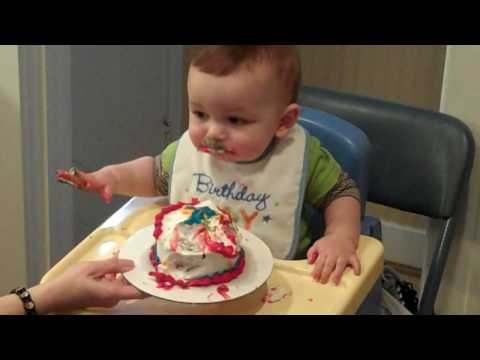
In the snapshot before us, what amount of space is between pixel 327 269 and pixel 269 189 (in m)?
0.18

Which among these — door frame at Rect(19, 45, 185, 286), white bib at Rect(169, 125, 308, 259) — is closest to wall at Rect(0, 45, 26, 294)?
door frame at Rect(19, 45, 185, 286)

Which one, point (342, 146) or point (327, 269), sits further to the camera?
point (342, 146)

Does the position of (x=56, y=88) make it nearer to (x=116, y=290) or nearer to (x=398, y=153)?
(x=398, y=153)

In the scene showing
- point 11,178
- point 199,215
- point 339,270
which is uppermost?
point 199,215

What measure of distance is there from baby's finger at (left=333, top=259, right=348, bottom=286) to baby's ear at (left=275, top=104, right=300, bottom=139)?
0.22 meters

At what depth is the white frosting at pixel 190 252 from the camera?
960 millimetres

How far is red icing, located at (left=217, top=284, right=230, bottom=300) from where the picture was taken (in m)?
0.95

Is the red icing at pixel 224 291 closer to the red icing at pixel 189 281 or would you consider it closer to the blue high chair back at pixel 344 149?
the red icing at pixel 189 281

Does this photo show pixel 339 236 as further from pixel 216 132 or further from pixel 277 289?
pixel 216 132

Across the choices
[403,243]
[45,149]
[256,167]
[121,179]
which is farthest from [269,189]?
[403,243]

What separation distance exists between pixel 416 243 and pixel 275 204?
1289mm

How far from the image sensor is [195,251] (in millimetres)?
958

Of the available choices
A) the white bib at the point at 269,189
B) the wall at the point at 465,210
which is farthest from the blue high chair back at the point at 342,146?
the wall at the point at 465,210
